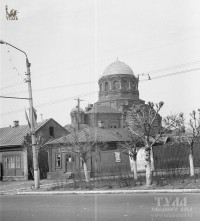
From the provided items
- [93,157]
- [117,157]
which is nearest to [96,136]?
[93,157]

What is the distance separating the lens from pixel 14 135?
43.5 metres

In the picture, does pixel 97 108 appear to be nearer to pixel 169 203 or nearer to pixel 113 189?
pixel 113 189

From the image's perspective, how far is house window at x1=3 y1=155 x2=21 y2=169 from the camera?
134 ft

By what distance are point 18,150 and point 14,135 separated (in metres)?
3.18

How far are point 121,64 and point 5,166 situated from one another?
35858 mm

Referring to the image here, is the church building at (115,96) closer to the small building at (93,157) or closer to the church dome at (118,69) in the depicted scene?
the church dome at (118,69)

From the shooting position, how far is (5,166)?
42.1 meters

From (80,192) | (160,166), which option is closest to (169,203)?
(80,192)

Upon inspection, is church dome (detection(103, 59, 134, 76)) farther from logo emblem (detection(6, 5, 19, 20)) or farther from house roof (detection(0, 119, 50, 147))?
logo emblem (detection(6, 5, 19, 20))

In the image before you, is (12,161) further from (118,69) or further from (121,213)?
(118,69)

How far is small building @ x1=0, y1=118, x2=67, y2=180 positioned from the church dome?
2668 cm

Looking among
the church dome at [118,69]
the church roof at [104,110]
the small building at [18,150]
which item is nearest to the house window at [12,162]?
the small building at [18,150]

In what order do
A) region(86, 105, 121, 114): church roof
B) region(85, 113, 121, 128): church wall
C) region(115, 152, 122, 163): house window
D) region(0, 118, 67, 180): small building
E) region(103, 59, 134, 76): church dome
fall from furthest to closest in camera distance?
region(103, 59, 134, 76): church dome
region(85, 113, 121, 128): church wall
region(86, 105, 121, 114): church roof
region(0, 118, 67, 180): small building
region(115, 152, 122, 163): house window

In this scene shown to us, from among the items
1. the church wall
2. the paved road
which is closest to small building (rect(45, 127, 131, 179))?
the paved road
